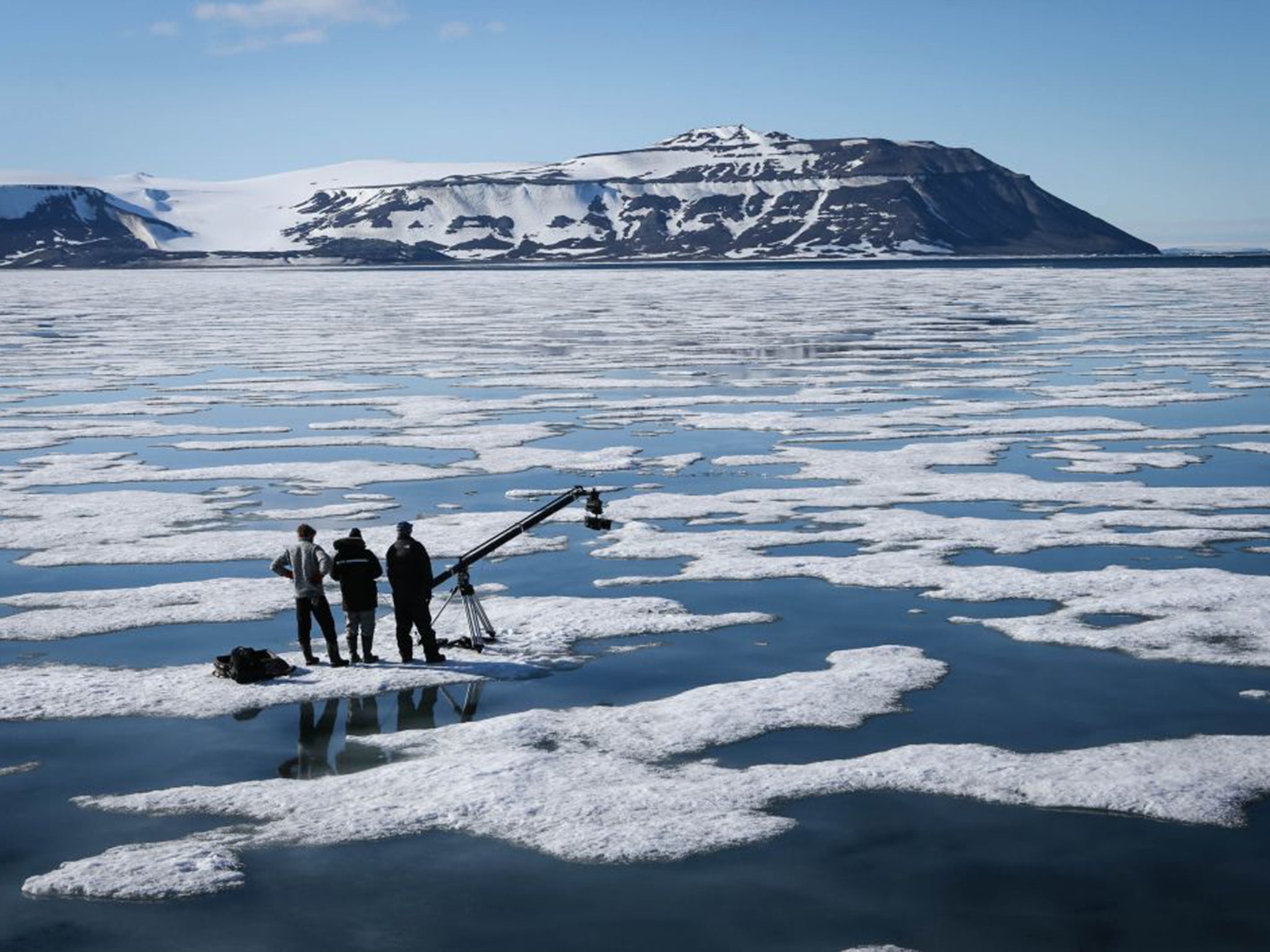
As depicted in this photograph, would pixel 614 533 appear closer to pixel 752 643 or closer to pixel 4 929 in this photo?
pixel 752 643

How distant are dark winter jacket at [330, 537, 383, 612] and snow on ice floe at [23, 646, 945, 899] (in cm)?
230

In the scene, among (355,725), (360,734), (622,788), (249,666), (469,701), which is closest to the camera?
(622,788)

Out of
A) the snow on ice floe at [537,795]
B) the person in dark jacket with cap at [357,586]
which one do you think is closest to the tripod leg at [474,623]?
the person in dark jacket with cap at [357,586]

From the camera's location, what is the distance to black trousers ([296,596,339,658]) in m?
15.5

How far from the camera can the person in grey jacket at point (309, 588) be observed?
15.4m

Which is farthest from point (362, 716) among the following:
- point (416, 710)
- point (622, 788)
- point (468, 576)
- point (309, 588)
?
point (622, 788)

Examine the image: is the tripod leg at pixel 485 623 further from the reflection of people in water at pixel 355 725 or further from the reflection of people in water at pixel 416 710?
the reflection of people in water at pixel 416 710

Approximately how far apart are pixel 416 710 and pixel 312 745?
1.31 m

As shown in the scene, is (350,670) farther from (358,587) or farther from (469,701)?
(469,701)

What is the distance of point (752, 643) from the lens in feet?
53.1

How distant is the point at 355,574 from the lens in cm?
1534

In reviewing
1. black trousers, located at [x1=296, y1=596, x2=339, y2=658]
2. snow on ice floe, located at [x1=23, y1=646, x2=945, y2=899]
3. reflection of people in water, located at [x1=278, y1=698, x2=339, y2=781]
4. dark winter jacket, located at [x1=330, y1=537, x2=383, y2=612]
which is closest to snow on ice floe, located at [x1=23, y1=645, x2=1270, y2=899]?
snow on ice floe, located at [x1=23, y1=646, x2=945, y2=899]

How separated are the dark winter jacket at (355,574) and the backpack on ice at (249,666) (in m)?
0.93

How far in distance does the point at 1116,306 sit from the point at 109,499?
246 ft
